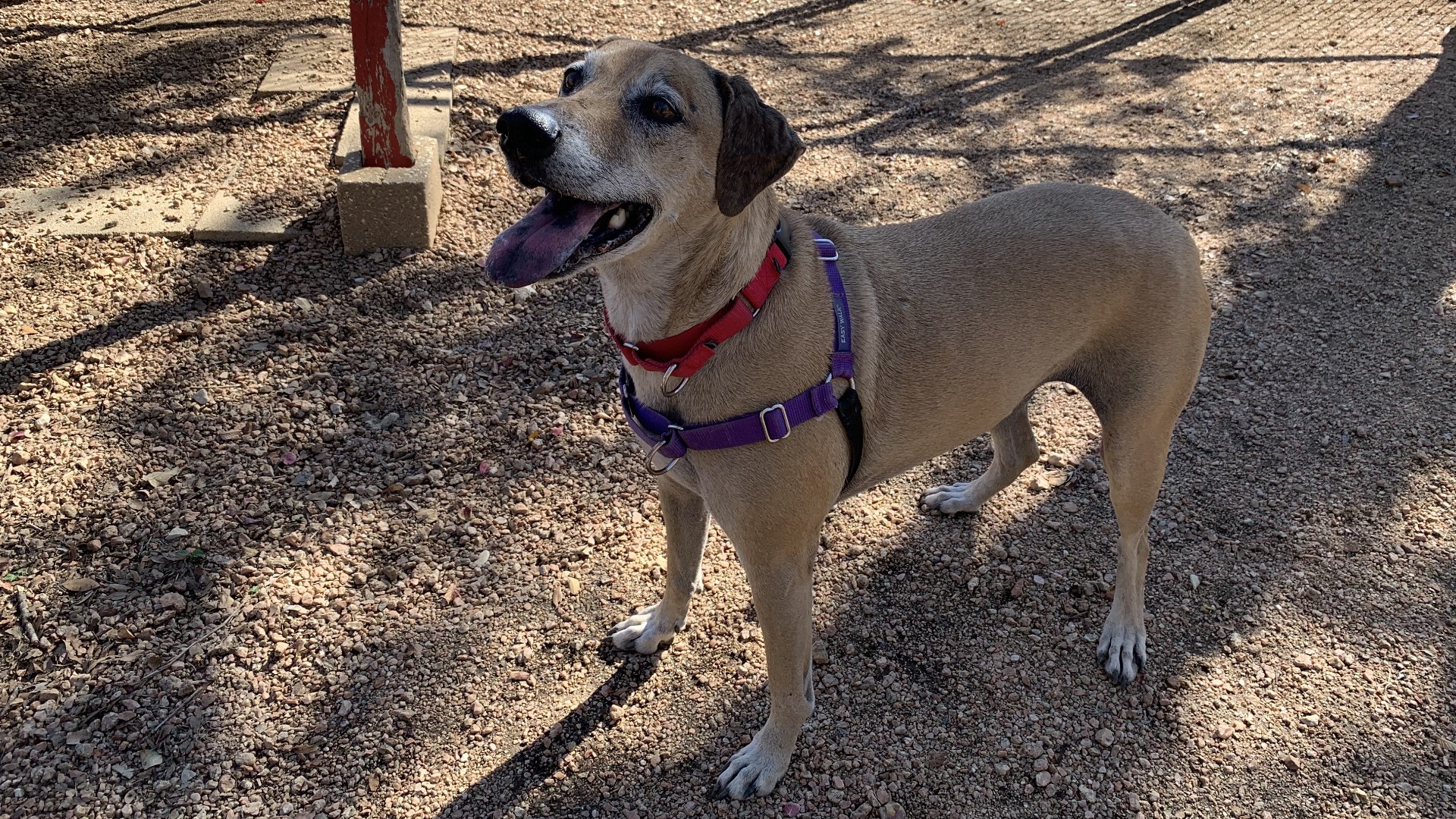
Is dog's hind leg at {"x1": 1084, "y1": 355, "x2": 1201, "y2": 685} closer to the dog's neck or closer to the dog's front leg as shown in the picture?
the dog's front leg

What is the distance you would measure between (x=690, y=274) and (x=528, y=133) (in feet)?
1.84

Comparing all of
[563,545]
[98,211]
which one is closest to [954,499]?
[563,545]

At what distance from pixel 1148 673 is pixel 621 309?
251 cm

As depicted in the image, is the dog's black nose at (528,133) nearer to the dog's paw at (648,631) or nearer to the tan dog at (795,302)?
the tan dog at (795,302)

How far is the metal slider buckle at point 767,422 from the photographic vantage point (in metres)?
2.71

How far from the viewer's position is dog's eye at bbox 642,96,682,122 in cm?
263

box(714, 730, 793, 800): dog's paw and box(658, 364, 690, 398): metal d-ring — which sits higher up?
box(658, 364, 690, 398): metal d-ring

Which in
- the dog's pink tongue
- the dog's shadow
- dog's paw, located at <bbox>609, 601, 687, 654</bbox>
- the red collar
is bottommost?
the dog's shadow

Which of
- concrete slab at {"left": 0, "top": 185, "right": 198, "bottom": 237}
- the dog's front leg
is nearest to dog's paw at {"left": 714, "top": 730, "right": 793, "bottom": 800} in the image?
the dog's front leg

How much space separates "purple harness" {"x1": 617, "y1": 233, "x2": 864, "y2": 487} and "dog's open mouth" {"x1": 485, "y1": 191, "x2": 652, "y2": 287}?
547 millimetres

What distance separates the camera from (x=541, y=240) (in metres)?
2.54

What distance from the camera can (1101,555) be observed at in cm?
427

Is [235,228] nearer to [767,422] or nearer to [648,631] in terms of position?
[648,631]

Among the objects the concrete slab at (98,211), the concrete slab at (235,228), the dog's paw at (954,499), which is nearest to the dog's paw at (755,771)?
the dog's paw at (954,499)
